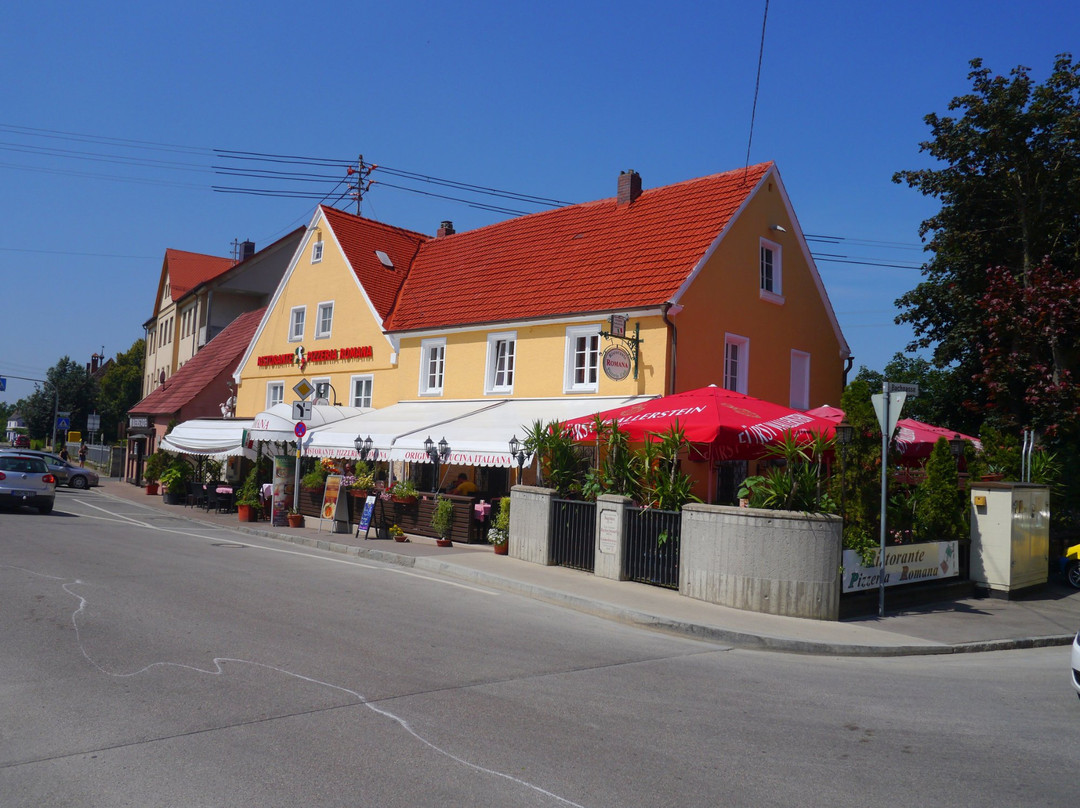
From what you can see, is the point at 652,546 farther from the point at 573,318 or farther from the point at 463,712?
the point at 573,318

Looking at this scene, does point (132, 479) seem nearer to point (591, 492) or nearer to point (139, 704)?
point (591, 492)

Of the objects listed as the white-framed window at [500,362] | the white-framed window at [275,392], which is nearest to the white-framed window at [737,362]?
the white-framed window at [500,362]

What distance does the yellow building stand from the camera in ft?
63.8

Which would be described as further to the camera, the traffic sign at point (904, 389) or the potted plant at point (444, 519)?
the potted plant at point (444, 519)

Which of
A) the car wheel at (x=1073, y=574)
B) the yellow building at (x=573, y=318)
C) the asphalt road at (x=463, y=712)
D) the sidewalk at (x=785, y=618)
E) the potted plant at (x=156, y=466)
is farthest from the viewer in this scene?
the potted plant at (x=156, y=466)

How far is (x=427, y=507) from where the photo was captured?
19031mm

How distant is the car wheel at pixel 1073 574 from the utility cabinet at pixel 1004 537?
147 centimetres

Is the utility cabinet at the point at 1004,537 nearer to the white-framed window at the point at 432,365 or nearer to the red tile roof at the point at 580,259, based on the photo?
the red tile roof at the point at 580,259

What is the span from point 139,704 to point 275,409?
18290 millimetres

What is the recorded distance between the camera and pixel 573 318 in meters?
20.7

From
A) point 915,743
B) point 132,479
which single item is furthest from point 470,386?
point 132,479

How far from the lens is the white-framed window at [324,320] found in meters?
28.9

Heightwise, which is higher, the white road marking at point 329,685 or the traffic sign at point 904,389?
the traffic sign at point 904,389

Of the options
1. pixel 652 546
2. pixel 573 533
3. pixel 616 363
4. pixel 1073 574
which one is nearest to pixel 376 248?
pixel 616 363
